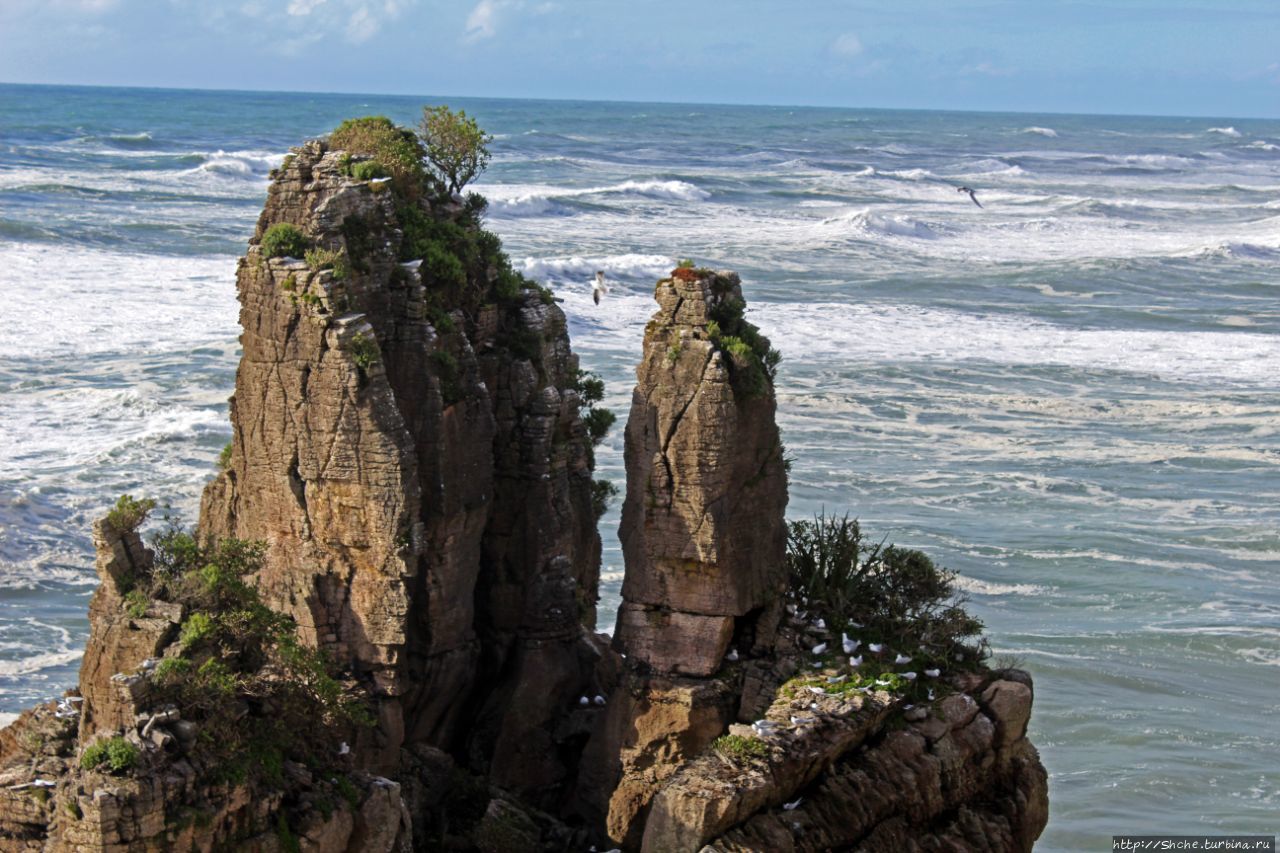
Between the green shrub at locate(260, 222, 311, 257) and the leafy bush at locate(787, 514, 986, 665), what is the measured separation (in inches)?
209

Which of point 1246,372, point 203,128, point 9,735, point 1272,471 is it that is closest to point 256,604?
point 9,735

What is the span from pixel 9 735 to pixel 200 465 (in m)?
23.6

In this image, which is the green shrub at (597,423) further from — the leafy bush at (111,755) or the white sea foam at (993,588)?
the white sea foam at (993,588)

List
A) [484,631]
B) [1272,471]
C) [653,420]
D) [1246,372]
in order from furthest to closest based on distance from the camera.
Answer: [1246,372] < [1272,471] < [484,631] < [653,420]

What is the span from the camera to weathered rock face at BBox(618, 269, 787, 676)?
52.2ft

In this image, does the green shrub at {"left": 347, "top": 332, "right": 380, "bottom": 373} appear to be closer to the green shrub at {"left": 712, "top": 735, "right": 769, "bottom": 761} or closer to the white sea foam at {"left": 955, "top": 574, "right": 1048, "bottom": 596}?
the green shrub at {"left": 712, "top": 735, "right": 769, "bottom": 761}

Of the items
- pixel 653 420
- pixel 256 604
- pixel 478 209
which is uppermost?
pixel 478 209

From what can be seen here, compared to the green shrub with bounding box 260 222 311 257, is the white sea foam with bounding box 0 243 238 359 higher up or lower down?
lower down

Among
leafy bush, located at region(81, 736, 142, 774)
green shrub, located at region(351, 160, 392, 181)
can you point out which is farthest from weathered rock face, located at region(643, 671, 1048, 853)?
green shrub, located at region(351, 160, 392, 181)

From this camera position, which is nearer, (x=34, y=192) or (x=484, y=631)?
(x=484, y=631)

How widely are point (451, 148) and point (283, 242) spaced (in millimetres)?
2873

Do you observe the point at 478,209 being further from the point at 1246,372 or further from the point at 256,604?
the point at 1246,372

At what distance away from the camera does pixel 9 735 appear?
15.6 metres

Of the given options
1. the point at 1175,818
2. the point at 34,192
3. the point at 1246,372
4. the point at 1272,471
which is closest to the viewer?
the point at 1175,818
